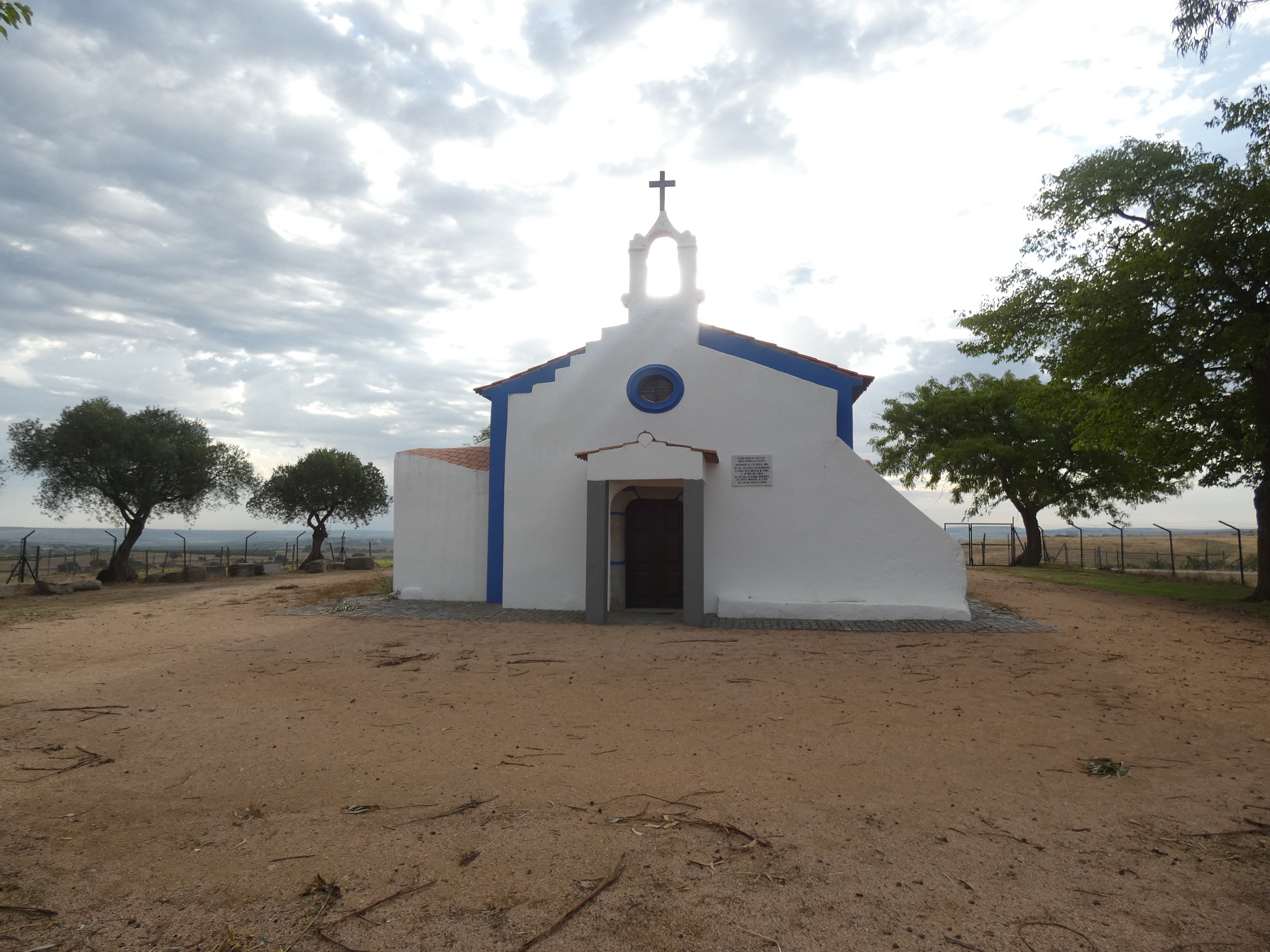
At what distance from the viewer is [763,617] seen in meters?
11.6

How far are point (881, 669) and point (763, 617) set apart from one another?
3.94 meters

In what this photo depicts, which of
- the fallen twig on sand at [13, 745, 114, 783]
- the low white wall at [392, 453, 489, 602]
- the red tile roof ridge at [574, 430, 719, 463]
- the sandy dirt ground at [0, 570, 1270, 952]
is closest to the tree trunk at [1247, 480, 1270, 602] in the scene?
the sandy dirt ground at [0, 570, 1270, 952]

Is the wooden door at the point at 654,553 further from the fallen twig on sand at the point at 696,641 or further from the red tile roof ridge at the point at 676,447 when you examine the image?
the fallen twig on sand at the point at 696,641

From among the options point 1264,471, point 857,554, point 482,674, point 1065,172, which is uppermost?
point 1065,172

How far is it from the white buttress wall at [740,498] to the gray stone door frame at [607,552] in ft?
2.30

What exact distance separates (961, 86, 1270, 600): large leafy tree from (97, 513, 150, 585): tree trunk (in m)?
28.2

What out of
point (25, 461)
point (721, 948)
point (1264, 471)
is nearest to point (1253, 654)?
point (1264, 471)

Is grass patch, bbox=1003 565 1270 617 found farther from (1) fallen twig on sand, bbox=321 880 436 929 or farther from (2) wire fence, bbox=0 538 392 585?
(2) wire fence, bbox=0 538 392 585

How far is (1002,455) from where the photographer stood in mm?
25094

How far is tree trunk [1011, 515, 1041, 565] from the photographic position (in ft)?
90.7

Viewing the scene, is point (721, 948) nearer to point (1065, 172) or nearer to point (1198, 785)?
A: point (1198, 785)

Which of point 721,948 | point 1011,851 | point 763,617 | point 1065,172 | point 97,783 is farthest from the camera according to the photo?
point 1065,172

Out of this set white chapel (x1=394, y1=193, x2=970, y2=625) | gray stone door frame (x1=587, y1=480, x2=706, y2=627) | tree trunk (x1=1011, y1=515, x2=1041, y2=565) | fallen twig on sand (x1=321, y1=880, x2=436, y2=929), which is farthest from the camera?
tree trunk (x1=1011, y1=515, x2=1041, y2=565)

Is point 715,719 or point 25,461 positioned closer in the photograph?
point 715,719
